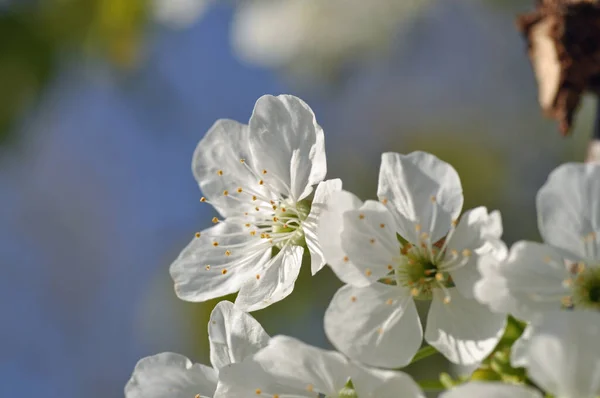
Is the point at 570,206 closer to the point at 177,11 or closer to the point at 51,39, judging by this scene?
the point at 177,11

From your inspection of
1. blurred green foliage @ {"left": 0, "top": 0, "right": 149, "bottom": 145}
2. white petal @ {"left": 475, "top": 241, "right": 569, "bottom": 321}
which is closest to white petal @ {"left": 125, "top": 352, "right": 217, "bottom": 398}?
white petal @ {"left": 475, "top": 241, "right": 569, "bottom": 321}

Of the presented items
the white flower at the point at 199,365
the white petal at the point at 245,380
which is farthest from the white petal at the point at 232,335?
the white petal at the point at 245,380

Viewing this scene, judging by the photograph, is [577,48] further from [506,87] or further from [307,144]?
[506,87]

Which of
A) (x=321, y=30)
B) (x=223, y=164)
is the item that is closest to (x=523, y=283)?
(x=223, y=164)

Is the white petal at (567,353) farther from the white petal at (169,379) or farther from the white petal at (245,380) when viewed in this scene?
the white petal at (169,379)

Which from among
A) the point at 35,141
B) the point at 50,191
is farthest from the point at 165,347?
the point at 50,191

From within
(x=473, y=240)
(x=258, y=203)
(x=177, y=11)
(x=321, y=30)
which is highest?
(x=177, y=11)

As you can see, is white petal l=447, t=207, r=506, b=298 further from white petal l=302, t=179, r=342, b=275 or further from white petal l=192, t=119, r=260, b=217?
white petal l=192, t=119, r=260, b=217
